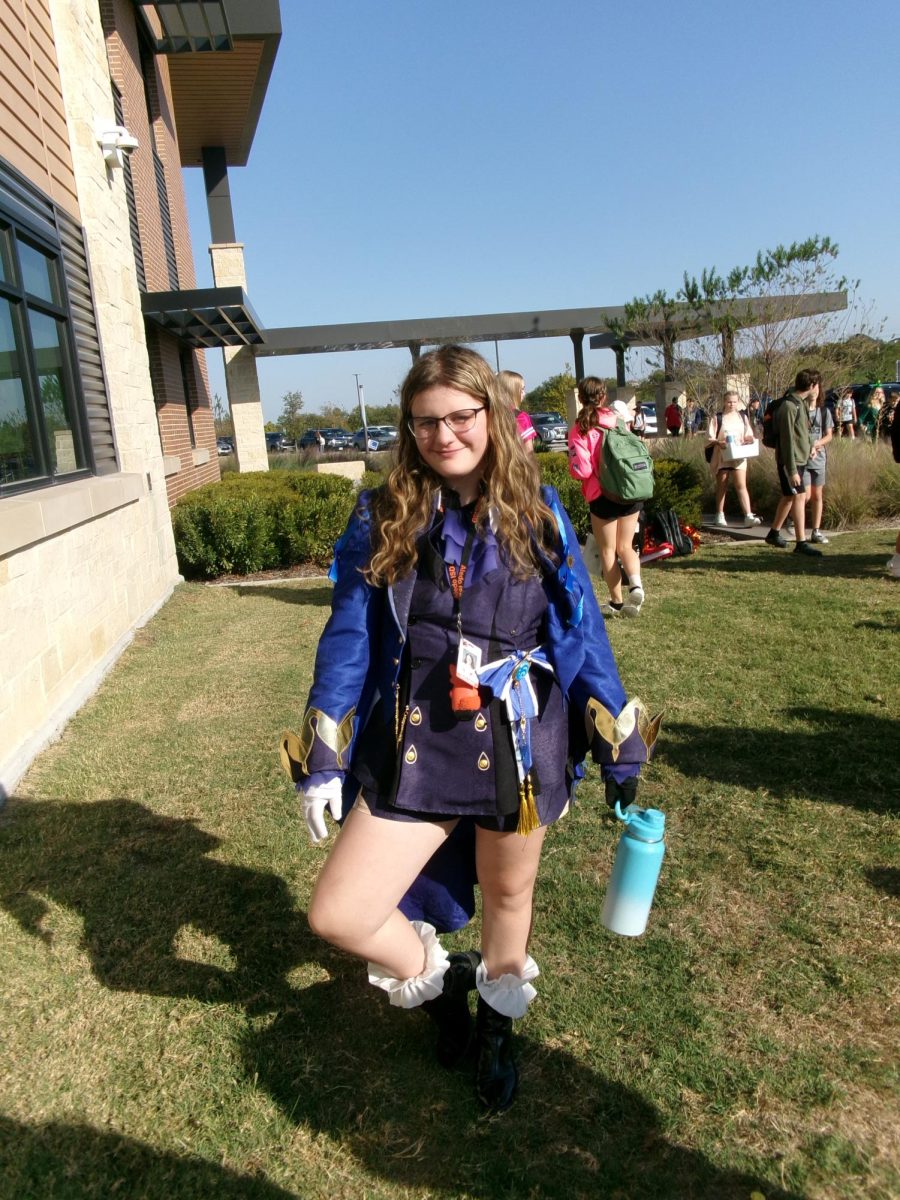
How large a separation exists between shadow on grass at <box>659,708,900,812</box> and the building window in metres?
4.20

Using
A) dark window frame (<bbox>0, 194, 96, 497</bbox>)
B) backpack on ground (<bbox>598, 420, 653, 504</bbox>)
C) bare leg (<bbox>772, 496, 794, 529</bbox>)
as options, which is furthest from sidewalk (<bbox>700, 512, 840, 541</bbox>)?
dark window frame (<bbox>0, 194, 96, 497</bbox>)

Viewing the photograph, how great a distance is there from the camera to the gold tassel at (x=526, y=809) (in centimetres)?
217

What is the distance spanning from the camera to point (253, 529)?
34.4ft

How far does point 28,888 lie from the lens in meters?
3.45

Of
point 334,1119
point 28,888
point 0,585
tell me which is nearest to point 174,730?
point 0,585

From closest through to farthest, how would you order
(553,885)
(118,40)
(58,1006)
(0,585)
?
(58,1006) → (553,885) → (0,585) → (118,40)

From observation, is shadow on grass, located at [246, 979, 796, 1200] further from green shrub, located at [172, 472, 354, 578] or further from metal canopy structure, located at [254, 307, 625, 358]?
metal canopy structure, located at [254, 307, 625, 358]

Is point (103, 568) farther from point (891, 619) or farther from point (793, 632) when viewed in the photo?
point (891, 619)

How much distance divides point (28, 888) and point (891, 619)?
19.8ft

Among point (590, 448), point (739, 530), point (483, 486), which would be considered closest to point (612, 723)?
point (483, 486)

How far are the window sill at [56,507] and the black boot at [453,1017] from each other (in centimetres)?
314

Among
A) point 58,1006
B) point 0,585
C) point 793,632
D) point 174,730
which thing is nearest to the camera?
point 58,1006

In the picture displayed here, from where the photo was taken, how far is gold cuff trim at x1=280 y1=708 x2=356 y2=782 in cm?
217

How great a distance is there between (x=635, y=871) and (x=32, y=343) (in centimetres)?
574
